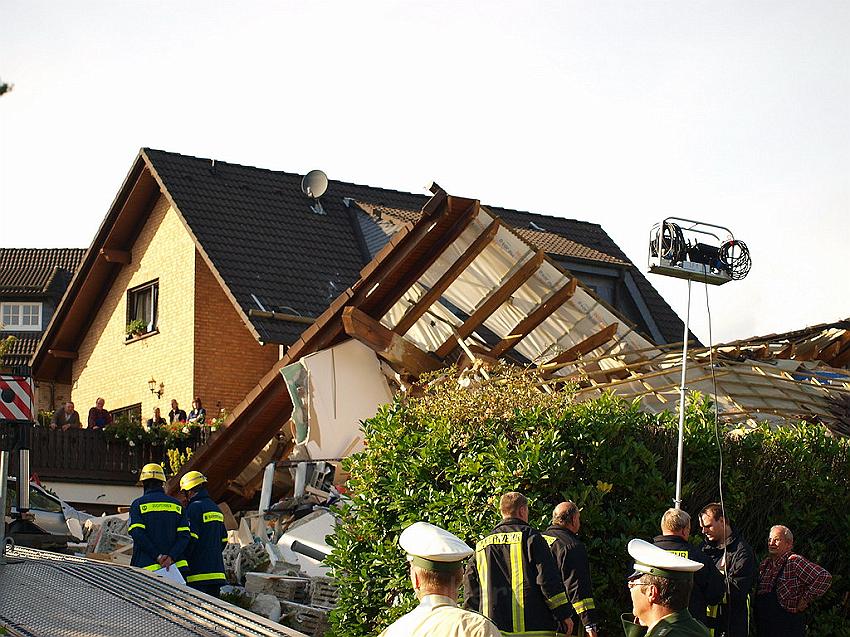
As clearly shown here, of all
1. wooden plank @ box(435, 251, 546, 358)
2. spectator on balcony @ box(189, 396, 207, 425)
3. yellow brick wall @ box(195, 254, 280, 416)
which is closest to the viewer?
wooden plank @ box(435, 251, 546, 358)

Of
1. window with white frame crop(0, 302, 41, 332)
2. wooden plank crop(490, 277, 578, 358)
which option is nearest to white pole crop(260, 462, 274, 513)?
wooden plank crop(490, 277, 578, 358)

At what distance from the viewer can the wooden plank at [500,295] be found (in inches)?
664

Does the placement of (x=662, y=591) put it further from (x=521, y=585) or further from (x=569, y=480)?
(x=569, y=480)

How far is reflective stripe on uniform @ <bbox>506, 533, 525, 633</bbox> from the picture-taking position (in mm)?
8867

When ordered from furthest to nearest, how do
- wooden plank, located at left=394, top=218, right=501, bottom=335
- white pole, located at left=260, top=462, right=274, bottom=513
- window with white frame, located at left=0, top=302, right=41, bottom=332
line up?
window with white frame, located at left=0, top=302, right=41, bottom=332 → white pole, located at left=260, top=462, right=274, bottom=513 → wooden plank, located at left=394, top=218, right=501, bottom=335

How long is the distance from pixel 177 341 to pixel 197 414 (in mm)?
3192

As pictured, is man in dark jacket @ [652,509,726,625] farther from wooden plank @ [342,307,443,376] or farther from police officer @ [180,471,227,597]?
wooden plank @ [342,307,443,376]

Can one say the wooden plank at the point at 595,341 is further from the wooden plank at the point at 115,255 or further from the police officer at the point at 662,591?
the wooden plank at the point at 115,255

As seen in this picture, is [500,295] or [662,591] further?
[500,295]

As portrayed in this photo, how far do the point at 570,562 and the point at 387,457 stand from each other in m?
3.00

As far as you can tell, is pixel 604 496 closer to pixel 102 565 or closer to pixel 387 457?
pixel 387 457

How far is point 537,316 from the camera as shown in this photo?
1741cm

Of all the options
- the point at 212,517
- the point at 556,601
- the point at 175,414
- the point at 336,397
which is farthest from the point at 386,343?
the point at 175,414

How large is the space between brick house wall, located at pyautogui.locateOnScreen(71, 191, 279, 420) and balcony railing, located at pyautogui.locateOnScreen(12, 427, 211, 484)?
204 cm
